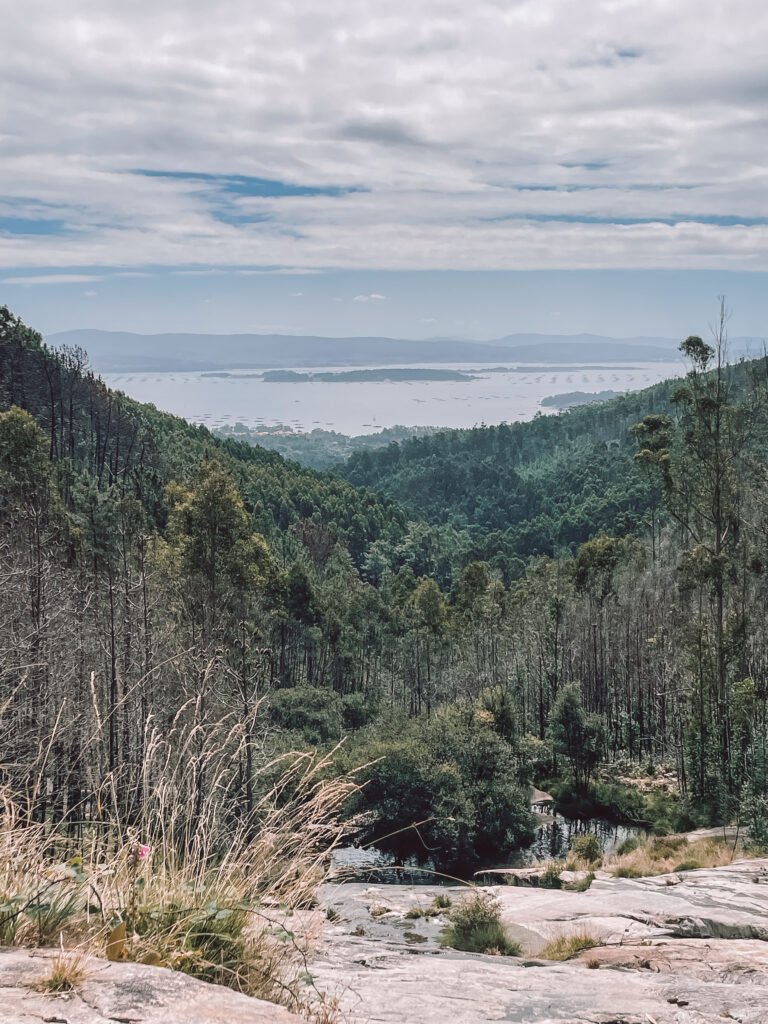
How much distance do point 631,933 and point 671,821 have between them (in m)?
21.1

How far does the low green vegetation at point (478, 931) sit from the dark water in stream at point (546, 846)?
56.4 ft

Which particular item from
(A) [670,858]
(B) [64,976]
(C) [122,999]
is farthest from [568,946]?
(A) [670,858]

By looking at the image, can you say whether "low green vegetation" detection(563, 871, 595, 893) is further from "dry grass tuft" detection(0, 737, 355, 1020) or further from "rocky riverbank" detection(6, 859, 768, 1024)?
"dry grass tuft" detection(0, 737, 355, 1020)

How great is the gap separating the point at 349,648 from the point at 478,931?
5049cm

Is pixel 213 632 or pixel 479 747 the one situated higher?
pixel 213 632

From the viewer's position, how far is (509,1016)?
3307mm

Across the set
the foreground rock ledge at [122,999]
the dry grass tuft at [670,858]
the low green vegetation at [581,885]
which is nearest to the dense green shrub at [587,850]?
the dry grass tuft at [670,858]

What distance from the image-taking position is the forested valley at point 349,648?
15.1 meters

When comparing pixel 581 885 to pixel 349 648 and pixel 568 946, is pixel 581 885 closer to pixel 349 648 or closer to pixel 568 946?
pixel 568 946

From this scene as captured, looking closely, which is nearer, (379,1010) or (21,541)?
(379,1010)

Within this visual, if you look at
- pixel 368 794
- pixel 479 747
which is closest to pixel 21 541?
pixel 368 794

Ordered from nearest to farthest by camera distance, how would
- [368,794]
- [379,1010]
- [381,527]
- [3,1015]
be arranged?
1. [3,1015]
2. [379,1010]
3. [368,794]
4. [381,527]

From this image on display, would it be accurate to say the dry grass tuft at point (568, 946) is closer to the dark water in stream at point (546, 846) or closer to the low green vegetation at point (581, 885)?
the low green vegetation at point (581, 885)

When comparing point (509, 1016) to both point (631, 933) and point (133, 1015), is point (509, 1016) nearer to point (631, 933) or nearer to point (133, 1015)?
point (133, 1015)
